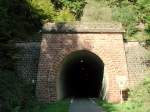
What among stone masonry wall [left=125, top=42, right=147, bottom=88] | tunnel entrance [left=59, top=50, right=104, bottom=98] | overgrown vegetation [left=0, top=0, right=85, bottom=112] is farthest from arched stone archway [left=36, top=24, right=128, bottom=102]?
tunnel entrance [left=59, top=50, right=104, bottom=98]

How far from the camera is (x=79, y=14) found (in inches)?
1873

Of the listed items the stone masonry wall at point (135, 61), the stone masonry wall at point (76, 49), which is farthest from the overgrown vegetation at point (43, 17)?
the stone masonry wall at point (76, 49)

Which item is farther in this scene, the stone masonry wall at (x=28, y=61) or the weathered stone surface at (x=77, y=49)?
the stone masonry wall at (x=28, y=61)

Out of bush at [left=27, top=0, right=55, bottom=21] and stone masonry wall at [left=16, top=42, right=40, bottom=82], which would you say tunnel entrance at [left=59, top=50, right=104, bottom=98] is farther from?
stone masonry wall at [left=16, top=42, right=40, bottom=82]

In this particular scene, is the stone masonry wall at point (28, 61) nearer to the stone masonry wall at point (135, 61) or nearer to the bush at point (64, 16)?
the stone masonry wall at point (135, 61)

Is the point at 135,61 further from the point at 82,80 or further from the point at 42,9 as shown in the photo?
the point at 82,80

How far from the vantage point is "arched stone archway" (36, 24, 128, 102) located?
92.9 feet

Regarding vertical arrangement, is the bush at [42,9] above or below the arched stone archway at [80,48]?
above

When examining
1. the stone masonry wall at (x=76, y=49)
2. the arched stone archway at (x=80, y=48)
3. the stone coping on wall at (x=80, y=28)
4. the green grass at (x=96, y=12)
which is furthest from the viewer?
the green grass at (x=96, y=12)

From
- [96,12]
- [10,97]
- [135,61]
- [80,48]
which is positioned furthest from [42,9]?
[10,97]

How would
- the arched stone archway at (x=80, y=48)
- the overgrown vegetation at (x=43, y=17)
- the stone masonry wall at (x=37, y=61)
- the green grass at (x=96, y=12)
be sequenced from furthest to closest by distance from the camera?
the green grass at (x=96, y=12) < the stone masonry wall at (x=37, y=61) < the arched stone archway at (x=80, y=48) < the overgrown vegetation at (x=43, y=17)

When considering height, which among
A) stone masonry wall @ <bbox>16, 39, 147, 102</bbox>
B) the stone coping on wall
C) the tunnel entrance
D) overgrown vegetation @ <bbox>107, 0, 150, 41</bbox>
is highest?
overgrown vegetation @ <bbox>107, 0, 150, 41</bbox>

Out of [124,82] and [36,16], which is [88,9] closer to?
[36,16]

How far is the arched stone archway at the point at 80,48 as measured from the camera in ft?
92.9
